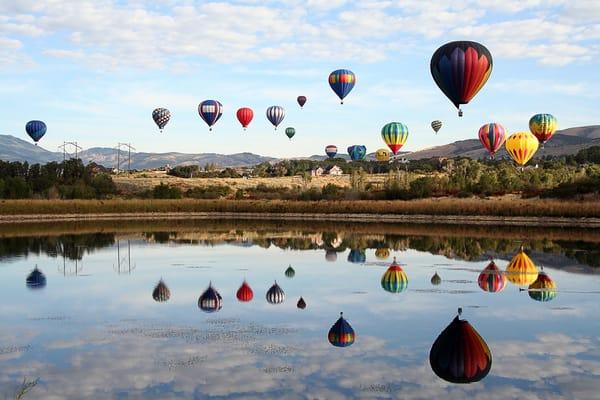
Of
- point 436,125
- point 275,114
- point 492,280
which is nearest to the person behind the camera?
point 492,280

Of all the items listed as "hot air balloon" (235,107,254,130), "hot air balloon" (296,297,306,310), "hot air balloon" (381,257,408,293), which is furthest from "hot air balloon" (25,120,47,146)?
"hot air balloon" (296,297,306,310)

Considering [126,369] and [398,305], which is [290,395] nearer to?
[126,369]

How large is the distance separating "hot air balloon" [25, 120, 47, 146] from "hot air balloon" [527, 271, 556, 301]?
65586 mm

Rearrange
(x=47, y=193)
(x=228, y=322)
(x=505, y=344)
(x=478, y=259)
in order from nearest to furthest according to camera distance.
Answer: (x=505, y=344) → (x=228, y=322) → (x=478, y=259) → (x=47, y=193)

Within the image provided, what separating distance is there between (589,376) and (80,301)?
11.3 meters

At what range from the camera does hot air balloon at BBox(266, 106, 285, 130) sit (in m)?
72.1

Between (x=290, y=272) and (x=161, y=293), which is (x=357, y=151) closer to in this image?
(x=290, y=272)

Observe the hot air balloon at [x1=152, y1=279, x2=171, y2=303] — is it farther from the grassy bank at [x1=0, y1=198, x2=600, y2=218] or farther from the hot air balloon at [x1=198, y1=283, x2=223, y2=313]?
the grassy bank at [x1=0, y1=198, x2=600, y2=218]

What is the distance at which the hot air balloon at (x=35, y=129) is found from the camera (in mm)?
78456

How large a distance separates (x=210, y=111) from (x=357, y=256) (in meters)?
38.2

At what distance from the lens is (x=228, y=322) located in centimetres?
1498

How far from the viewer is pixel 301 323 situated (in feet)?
49.0

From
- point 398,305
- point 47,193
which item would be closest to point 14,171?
point 47,193

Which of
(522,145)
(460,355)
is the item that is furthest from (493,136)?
(460,355)
